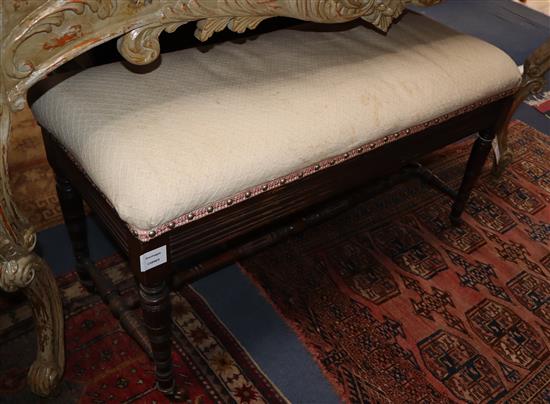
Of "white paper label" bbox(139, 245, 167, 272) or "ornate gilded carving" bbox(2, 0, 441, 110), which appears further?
"white paper label" bbox(139, 245, 167, 272)

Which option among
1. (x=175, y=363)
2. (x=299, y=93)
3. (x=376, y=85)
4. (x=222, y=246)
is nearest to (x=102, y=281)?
(x=175, y=363)

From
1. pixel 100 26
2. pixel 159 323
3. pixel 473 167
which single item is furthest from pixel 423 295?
pixel 100 26

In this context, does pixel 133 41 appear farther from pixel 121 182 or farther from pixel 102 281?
pixel 102 281

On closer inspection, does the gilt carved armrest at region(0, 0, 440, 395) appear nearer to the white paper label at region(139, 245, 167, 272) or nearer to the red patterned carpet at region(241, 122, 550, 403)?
the white paper label at region(139, 245, 167, 272)

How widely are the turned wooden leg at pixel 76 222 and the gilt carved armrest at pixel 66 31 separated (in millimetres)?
219

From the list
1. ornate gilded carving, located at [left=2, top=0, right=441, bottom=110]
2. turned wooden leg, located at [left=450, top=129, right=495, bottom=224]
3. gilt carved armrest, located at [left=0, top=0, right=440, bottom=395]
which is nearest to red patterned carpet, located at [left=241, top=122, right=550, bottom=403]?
turned wooden leg, located at [left=450, top=129, right=495, bottom=224]

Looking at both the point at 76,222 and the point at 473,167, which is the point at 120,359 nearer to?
the point at 76,222

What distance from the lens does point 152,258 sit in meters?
0.96

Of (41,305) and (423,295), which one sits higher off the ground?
(41,305)

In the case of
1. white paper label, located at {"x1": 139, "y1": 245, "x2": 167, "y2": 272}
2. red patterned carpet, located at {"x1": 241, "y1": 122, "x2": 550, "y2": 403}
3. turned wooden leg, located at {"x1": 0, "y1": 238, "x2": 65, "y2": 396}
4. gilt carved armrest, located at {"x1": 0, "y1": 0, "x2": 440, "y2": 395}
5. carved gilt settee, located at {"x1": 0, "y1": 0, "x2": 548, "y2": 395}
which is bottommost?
red patterned carpet, located at {"x1": 241, "y1": 122, "x2": 550, "y2": 403}

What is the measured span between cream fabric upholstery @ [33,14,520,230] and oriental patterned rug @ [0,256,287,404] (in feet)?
1.87

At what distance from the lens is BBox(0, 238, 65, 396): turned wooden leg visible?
3.16 ft

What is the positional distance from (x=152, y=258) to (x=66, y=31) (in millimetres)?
401

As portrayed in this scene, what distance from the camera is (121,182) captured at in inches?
35.2
